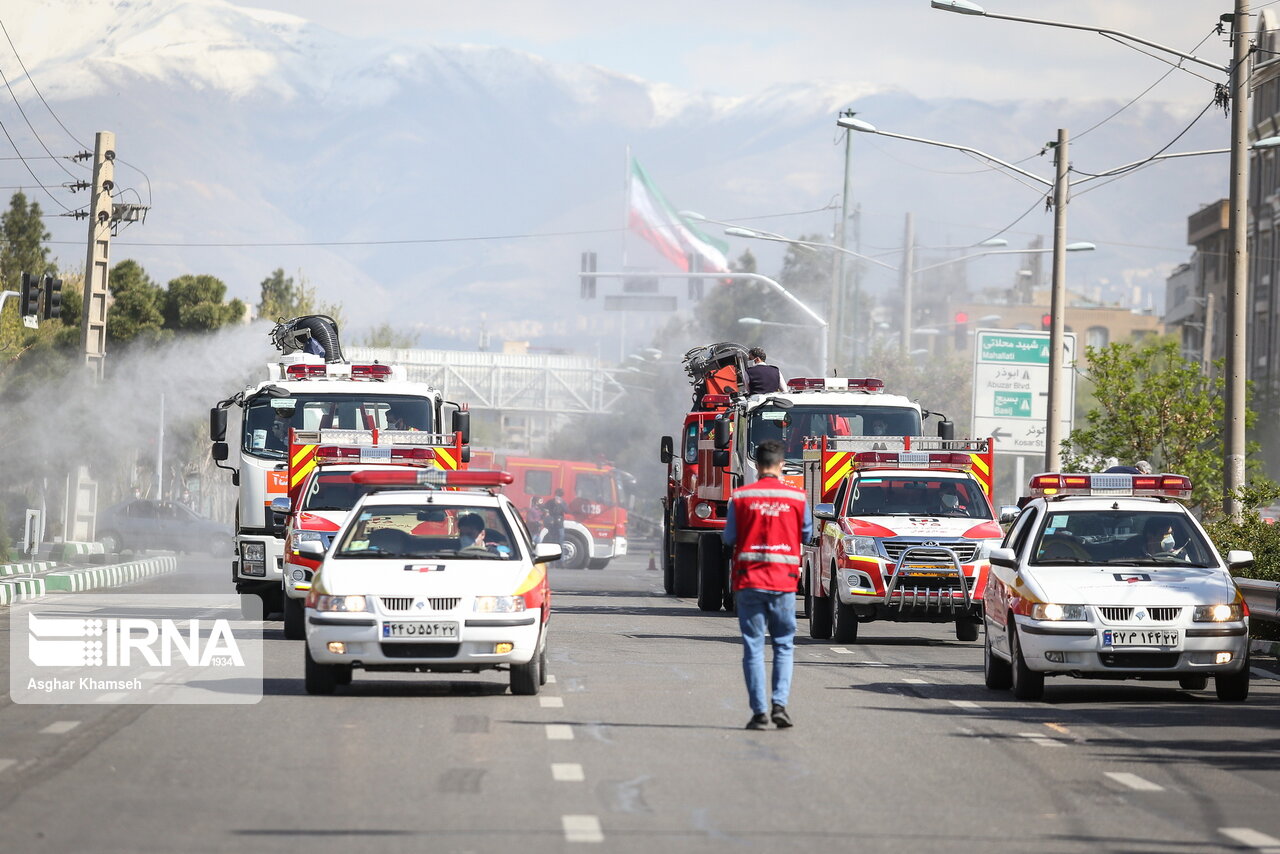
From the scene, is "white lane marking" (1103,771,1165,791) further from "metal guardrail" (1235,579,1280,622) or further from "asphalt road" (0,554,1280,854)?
"metal guardrail" (1235,579,1280,622)

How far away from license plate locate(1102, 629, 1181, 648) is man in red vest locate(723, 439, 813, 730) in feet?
9.92

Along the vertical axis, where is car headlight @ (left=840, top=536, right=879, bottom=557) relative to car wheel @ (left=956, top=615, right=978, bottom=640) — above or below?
above

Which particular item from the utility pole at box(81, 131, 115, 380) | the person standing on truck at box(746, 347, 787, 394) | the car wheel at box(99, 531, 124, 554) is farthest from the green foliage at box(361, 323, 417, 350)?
the person standing on truck at box(746, 347, 787, 394)

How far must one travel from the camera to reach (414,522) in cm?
1689

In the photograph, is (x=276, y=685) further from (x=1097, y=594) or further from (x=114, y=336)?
(x=114, y=336)

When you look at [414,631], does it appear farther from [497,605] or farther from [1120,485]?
[1120,485]

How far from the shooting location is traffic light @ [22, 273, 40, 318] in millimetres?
42000

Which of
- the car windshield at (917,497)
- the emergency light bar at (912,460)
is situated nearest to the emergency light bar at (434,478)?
the car windshield at (917,497)

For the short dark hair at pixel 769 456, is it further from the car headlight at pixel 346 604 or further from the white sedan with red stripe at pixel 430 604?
the car headlight at pixel 346 604

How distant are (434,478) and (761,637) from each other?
4.34 meters

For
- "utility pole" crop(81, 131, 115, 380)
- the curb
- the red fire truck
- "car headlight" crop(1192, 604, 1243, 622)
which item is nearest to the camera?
"car headlight" crop(1192, 604, 1243, 622)

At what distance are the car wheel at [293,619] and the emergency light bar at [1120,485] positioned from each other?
764 centimetres

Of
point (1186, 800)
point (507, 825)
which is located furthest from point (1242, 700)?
point (507, 825)

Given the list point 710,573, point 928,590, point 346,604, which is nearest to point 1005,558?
point 346,604
